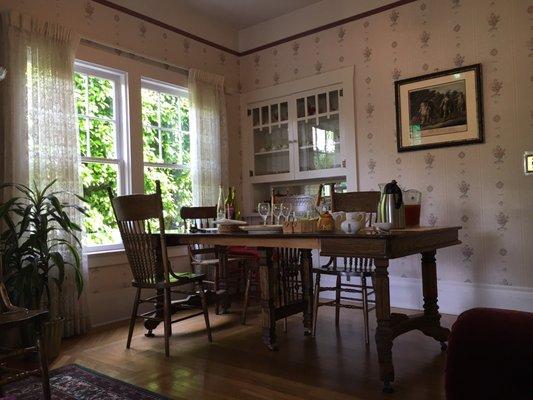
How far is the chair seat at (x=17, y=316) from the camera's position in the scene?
6.44ft

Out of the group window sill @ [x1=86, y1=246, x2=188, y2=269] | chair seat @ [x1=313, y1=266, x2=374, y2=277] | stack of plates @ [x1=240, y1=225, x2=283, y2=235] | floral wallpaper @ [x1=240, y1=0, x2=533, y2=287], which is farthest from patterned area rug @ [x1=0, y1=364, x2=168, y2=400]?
floral wallpaper @ [x1=240, y1=0, x2=533, y2=287]

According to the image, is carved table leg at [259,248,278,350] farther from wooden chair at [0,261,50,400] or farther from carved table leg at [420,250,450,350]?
wooden chair at [0,261,50,400]

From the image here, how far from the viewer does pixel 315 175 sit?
185 inches

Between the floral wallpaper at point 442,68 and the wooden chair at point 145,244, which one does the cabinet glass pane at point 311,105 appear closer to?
the floral wallpaper at point 442,68

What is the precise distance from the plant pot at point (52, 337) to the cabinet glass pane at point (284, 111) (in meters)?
3.17

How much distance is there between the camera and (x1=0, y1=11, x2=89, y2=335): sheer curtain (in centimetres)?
315

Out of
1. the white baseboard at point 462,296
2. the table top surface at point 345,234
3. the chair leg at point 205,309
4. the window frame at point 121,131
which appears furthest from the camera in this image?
the window frame at point 121,131

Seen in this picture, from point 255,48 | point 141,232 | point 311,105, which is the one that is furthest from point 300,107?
point 141,232

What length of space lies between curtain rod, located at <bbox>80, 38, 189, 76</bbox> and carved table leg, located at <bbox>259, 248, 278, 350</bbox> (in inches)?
98.6

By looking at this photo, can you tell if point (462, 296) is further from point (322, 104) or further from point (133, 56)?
point (133, 56)

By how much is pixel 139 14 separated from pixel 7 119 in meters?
1.78

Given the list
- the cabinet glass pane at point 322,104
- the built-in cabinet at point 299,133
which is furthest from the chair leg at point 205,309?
the cabinet glass pane at point 322,104

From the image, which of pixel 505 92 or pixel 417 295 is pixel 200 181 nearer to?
pixel 417 295

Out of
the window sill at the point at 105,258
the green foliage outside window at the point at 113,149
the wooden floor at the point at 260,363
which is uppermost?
the green foliage outside window at the point at 113,149
